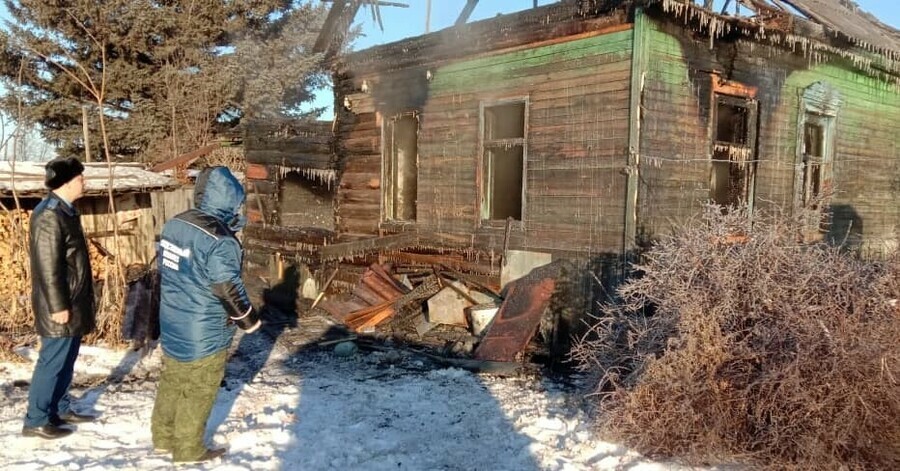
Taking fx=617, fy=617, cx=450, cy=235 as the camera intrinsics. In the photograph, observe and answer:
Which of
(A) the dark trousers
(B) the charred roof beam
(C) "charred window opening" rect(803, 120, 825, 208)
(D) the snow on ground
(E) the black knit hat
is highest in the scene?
(B) the charred roof beam

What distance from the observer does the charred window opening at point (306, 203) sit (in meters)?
13.7

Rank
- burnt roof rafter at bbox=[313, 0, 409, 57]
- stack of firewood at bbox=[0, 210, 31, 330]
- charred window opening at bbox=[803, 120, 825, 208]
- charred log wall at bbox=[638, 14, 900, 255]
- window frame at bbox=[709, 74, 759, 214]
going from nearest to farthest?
charred log wall at bbox=[638, 14, 900, 255], stack of firewood at bbox=[0, 210, 31, 330], window frame at bbox=[709, 74, 759, 214], charred window opening at bbox=[803, 120, 825, 208], burnt roof rafter at bbox=[313, 0, 409, 57]

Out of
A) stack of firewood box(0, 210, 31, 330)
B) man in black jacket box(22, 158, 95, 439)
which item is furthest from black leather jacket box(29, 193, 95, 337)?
stack of firewood box(0, 210, 31, 330)

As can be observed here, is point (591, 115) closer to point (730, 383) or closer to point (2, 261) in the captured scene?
point (730, 383)

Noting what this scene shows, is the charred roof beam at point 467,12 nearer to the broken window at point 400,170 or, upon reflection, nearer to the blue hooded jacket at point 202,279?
the broken window at point 400,170

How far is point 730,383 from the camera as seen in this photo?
4.26m

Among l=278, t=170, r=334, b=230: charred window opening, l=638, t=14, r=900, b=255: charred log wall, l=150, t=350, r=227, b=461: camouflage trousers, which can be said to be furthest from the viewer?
l=278, t=170, r=334, b=230: charred window opening

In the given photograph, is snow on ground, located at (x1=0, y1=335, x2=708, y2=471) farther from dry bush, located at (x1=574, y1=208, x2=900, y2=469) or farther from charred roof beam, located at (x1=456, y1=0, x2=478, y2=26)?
charred roof beam, located at (x1=456, y1=0, x2=478, y2=26)

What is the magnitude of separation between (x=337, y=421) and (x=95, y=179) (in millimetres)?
7539

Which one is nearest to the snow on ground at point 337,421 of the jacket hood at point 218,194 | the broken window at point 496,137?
the jacket hood at point 218,194

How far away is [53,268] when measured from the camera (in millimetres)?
4336

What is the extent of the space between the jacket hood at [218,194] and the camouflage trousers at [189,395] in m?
0.90

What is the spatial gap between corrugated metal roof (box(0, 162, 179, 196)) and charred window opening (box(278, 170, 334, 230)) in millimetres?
2771

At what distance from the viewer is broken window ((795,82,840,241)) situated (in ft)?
30.8
